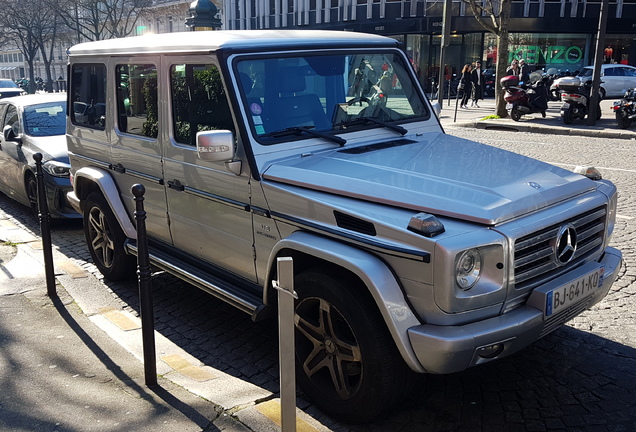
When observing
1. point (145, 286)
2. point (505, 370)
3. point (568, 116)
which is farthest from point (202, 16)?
point (505, 370)

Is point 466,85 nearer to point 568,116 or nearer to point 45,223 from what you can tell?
point 568,116

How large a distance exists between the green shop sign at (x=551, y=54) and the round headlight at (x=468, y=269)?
43102 millimetres

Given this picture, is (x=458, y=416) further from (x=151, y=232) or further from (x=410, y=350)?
(x=151, y=232)

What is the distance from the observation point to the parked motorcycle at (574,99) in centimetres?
1800

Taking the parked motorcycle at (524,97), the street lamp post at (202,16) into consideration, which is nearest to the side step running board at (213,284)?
the street lamp post at (202,16)

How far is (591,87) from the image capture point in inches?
725

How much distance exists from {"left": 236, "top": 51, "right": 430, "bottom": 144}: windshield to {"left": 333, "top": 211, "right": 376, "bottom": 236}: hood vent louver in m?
0.95

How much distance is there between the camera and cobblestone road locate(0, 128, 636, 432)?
11.9ft

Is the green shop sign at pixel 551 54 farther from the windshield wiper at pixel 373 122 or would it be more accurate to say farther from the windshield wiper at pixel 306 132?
the windshield wiper at pixel 306 132

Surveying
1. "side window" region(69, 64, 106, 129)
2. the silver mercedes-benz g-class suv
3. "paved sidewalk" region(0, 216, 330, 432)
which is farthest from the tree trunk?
"paved sidewalk" region(0, 216, 330, 432)

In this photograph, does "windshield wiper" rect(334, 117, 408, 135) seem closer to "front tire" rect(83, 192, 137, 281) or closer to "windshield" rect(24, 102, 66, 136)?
"front tire" rect(83, 192, 137, 281)

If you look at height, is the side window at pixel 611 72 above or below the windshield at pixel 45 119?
above

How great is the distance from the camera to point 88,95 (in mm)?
6109

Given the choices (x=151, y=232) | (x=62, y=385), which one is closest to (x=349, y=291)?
(x=62, y=385)
